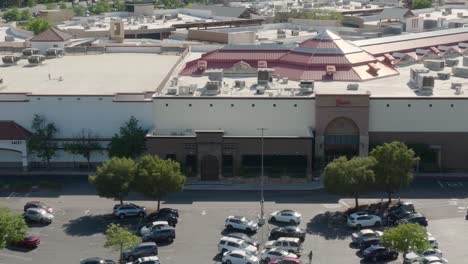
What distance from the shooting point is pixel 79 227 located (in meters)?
61.9

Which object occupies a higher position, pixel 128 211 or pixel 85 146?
pixel 85 146

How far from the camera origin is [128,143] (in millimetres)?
73750

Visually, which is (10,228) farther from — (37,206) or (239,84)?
(239,84)

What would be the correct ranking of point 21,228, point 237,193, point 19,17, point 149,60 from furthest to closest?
point 19,17 → point 149,60 → point 237,193 → point 21,228

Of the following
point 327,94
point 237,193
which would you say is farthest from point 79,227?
point 327,94

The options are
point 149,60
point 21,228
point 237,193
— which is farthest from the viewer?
point 149,60

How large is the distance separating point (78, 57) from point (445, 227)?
184 feet

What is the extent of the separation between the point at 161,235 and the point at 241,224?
5691 mm

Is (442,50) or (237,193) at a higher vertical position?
(442,50)

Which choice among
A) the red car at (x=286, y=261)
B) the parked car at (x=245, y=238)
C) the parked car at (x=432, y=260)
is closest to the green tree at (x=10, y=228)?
the parked car at (x=245, y=238)

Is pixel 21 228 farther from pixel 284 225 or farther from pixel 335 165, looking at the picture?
pixel 335 165

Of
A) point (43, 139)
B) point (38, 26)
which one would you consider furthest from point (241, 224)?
point (38, 26)

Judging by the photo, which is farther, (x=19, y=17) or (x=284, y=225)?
(x=19, y=17)

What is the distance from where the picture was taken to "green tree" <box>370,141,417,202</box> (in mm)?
63875
